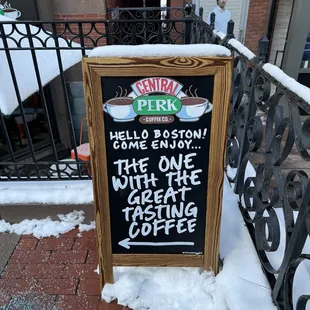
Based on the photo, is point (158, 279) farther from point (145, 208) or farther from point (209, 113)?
point (209, 113)

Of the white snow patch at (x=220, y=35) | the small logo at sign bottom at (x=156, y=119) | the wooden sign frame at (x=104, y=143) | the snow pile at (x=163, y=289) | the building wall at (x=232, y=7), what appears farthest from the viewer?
the building wall at (x=232, y=7)

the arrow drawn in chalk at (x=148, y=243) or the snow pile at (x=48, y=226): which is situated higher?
the arrow drawn in chalk at (x=148, y=243)

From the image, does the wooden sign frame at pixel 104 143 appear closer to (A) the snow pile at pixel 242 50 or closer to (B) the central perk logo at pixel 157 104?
(B) the central perk logo at pixel 157 104

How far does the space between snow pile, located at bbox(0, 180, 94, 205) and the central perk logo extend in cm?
125

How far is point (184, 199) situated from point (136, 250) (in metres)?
0.46

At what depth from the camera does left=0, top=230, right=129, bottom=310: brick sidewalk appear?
196 centimetres

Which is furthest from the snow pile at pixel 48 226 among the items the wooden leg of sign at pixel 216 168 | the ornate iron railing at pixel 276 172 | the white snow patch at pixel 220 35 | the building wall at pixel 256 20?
the building wall at pixel 256 20

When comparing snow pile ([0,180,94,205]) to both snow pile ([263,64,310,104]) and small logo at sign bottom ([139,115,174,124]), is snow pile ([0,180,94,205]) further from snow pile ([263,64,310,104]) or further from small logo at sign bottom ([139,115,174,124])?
snow pile ([263,64,310,104])

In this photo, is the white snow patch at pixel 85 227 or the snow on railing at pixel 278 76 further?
the white snow patch at pixel 85 227

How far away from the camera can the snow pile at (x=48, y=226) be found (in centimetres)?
251

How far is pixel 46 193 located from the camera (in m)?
2.59

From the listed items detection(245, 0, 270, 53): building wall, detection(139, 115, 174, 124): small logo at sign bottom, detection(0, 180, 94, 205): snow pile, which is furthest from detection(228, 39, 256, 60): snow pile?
detection(245, 0, 270, 53): building wall

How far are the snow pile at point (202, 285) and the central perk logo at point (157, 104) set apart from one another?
3.22ft

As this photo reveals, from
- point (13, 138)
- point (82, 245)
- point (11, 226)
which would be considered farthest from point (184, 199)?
point (13, 138)
